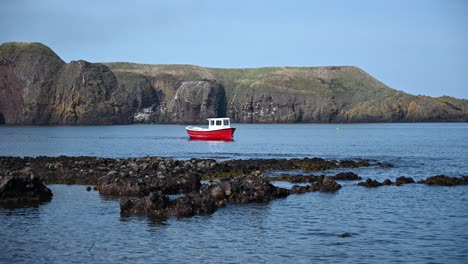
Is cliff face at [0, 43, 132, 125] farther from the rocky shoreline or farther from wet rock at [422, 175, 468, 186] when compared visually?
wet rock at [422, 175, 468, 186]

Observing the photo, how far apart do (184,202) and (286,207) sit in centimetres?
434

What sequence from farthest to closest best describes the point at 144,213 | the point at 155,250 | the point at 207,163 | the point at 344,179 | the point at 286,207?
the point at 207,163
the point at 344,179
the point at 286,207
the point at 144,213
the point at 155,250

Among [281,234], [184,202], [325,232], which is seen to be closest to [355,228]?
[325,232]

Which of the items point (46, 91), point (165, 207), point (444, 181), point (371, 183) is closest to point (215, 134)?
point (371, 183)

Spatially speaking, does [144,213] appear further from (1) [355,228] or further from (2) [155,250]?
(1) [355,228]

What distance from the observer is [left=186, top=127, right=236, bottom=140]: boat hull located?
284ft

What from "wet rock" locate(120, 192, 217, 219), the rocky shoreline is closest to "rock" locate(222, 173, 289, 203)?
the rocky shoreline

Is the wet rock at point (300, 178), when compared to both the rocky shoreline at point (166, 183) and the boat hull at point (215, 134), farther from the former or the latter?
the boat hull at point (215, 134)

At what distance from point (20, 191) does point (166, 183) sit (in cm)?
662

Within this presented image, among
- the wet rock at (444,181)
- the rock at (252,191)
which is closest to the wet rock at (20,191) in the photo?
the rock at (252,191)

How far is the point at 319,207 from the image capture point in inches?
998

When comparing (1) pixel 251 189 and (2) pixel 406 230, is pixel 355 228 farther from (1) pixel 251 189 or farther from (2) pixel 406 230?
(1) pixel 251 189

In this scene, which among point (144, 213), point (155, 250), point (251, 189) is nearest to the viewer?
point (155, 250)

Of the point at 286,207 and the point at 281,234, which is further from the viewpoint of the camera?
the point at 286,207
